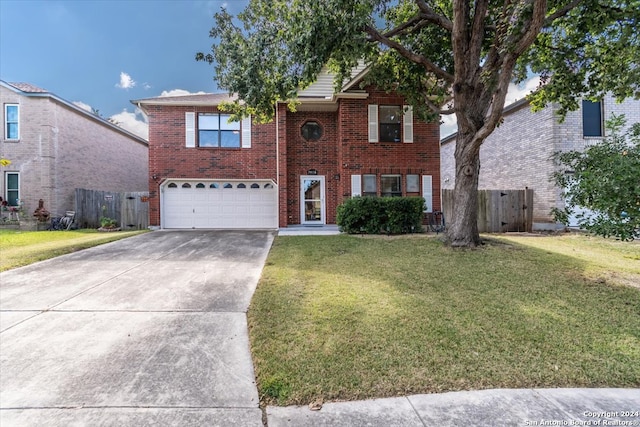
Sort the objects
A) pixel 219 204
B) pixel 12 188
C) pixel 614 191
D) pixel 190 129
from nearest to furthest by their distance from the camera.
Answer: pixel 614 191, pixel 190 129, pixel 219 204, pixel 12 188

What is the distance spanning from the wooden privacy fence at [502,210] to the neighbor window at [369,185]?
9.68ft

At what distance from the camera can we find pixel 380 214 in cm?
1039

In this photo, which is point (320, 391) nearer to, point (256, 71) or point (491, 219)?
point (256, 71)

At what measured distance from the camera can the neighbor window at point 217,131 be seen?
42.6 ft

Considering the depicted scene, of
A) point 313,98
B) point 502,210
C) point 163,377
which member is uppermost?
point 313,98

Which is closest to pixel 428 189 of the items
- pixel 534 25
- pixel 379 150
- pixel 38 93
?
pixel 379 150

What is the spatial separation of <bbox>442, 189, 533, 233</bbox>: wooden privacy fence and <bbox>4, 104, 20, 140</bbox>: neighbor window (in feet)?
64.2

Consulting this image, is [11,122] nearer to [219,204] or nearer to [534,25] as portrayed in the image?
[219,204]

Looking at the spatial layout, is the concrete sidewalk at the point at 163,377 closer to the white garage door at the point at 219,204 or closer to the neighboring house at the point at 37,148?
the white garage door at the point at 219,204

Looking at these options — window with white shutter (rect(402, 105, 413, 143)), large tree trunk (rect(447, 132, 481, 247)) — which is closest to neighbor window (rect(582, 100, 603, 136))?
window with white shutter (rect(402, 105, 413, 143))

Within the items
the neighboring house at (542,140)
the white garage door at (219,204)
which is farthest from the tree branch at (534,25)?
the white garage door at (219,204)

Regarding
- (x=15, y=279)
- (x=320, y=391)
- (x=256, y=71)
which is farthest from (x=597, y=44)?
(x=15, y=279)

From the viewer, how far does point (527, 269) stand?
5.63 m

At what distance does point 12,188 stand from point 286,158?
12.8m
